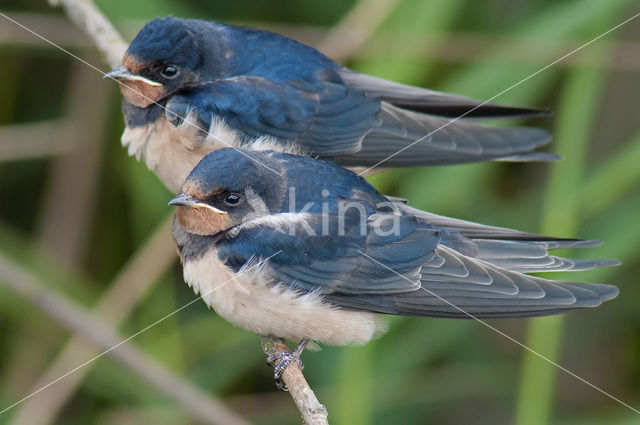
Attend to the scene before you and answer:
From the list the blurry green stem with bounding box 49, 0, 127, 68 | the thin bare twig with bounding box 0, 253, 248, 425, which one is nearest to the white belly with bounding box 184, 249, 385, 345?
the thin bare twig with bounding box 0, 253, 248, 425

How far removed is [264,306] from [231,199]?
0.25m

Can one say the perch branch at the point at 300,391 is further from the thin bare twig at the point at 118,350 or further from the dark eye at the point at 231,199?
the dark eye at the point at 231,199

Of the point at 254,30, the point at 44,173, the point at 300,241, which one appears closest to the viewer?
the point at 300,241

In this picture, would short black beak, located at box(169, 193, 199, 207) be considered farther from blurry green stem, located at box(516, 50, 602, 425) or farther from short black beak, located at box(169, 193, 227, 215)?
blurry green stem, located at box(516, 50, 602, 425)

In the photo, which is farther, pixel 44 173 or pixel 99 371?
pixel 44 173

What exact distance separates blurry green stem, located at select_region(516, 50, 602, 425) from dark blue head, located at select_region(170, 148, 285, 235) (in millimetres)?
772

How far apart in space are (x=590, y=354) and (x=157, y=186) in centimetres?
158

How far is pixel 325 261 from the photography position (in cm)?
202

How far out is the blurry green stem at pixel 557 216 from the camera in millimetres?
2256

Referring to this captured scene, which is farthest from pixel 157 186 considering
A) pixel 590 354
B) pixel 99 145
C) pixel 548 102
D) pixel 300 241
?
pixel 590 354

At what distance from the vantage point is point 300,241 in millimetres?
1995

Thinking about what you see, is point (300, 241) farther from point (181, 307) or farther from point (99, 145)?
point (99, 145)

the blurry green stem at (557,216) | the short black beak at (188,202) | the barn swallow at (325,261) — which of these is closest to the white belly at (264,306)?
the barn swallow at (325,261)

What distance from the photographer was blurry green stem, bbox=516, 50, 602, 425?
226cm
